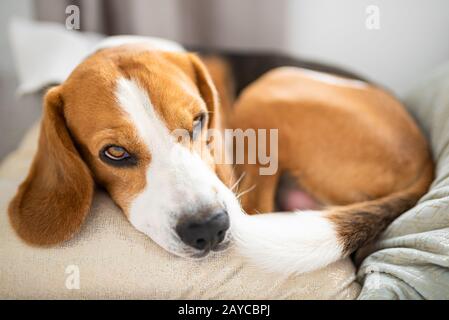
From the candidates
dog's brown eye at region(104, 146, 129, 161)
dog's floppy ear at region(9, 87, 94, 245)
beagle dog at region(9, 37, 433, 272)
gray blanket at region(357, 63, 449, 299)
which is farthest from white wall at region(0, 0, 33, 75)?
gray blanket at region(357, 63, 449, 299)

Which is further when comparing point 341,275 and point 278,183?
point 278,183

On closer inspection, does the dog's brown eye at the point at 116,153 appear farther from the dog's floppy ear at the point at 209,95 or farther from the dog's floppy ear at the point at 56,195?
the dog's floppy ear at the point at 209,95

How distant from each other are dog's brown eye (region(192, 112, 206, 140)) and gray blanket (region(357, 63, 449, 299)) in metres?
0.57

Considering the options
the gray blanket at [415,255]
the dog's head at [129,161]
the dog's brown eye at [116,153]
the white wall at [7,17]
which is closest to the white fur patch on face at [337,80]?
the gray blanket at [415,255]

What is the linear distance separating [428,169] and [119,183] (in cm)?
99

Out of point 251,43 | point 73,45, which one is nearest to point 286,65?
→ point 251,43

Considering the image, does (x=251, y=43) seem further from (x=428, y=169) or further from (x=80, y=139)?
(x=80, y=139)

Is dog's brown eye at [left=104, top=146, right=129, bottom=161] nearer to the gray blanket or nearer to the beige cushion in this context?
the beige cushion

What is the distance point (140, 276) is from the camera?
1172 mm

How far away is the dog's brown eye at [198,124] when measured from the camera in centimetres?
128

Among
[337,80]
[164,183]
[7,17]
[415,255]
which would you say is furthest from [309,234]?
[7,17]

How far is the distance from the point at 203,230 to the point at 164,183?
0.52 feet

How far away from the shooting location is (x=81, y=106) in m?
1.23
